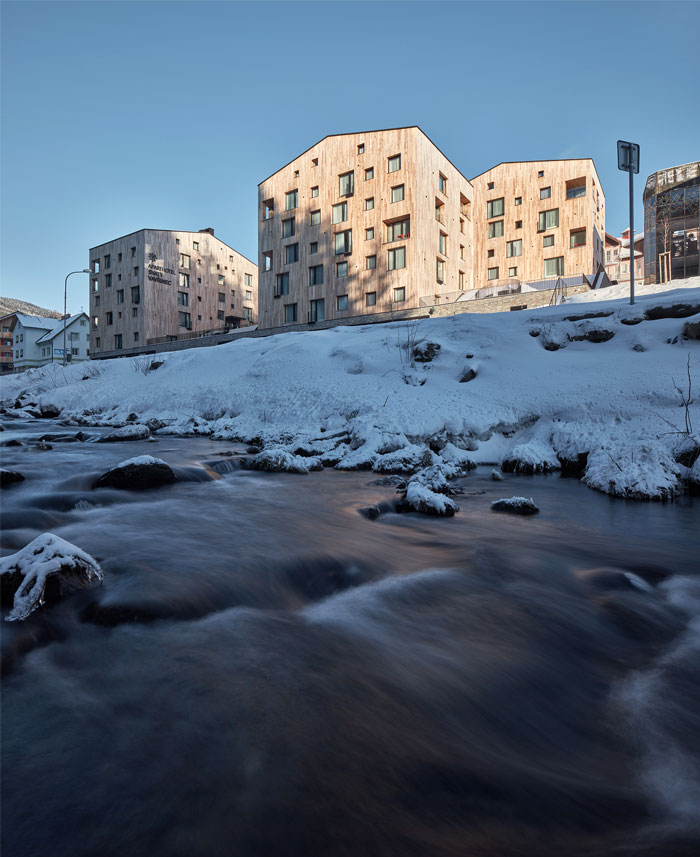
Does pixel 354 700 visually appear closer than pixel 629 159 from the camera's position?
Yes

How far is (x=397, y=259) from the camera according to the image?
30.0 m

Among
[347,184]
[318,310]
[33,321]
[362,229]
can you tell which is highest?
[347,184]

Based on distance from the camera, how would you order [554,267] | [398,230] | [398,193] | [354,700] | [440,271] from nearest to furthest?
[354,700] < [398,193] < [398,230] < [440,271] < [554,267]

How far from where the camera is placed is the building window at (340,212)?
31.9 meters

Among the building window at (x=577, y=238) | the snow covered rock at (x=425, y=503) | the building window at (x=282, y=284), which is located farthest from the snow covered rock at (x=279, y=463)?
the building window at (x=577, y=238)

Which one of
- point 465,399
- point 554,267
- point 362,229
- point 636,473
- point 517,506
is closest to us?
point 517,506

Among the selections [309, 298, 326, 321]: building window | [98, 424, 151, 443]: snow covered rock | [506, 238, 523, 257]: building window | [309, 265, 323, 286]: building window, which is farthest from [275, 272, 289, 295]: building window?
[98, 424, 151, 443]: snow covered rock

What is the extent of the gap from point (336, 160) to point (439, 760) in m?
35.8

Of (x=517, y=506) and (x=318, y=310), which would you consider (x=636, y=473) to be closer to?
(x=517, y=506)

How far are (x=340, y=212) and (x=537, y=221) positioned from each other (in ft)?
48.1

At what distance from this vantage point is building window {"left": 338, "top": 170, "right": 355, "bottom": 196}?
31547 mm

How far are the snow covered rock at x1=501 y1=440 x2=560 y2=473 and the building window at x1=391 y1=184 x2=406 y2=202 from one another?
25.4m

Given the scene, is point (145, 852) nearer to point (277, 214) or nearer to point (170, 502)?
point (170, 502)

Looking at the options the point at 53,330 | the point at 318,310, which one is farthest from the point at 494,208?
the point at 53,330
